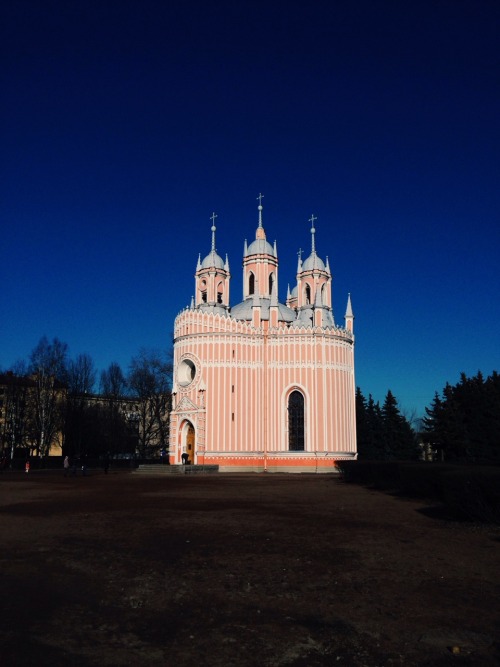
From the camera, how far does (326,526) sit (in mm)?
14953

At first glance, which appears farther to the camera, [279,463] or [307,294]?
[307,294]

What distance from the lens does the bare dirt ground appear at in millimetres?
6133

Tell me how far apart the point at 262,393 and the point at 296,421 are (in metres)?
3.79

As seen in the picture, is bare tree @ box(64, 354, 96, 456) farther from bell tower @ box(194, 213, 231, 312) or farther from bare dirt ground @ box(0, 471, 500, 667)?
bare dirt ground @ box(0, 471, 500, 667)

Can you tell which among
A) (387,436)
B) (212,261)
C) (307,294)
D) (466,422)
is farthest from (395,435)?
(212,261)

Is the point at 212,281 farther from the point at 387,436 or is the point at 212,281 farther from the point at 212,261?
the point at 387,436

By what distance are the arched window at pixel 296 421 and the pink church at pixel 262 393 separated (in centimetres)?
9

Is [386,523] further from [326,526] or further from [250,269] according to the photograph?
[250,269]

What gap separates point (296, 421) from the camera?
51.2m

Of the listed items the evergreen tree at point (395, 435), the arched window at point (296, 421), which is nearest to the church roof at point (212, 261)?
the arched window at point (296, 421)

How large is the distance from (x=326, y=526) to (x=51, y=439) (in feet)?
177

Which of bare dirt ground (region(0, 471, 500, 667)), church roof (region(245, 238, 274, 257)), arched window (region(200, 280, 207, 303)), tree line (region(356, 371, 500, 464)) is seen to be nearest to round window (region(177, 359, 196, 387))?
arched window (region(200, 280, 207, 303))

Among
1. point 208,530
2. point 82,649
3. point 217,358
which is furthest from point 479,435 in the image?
point 82,649

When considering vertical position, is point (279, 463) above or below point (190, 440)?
below
